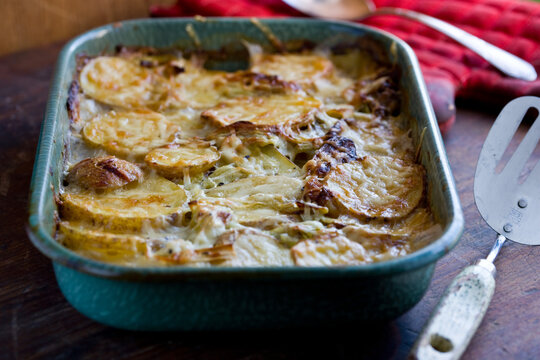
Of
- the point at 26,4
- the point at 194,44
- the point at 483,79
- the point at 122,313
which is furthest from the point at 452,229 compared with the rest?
the point at 26,4

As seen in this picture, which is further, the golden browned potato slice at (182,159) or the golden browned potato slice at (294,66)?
the golden browned potato slice at (294,66)

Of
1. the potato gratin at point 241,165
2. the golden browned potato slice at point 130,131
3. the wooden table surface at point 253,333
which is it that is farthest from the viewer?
the golden browned potato slice at point 130,131

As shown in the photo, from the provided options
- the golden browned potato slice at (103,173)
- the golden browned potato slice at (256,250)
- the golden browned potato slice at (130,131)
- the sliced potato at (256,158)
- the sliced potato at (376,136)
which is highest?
the golden browned potato slice at (256,250)

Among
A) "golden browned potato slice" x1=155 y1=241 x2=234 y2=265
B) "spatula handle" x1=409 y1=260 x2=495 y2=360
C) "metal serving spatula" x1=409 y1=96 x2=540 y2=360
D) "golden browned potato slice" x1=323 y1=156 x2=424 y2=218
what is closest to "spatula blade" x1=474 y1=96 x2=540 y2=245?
"metal serving spatula" x1=409 y1=96 x2=540 y2=360

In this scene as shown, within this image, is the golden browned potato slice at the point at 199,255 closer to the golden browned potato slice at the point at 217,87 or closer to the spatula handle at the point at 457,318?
the spatula handle at the point at 457,318

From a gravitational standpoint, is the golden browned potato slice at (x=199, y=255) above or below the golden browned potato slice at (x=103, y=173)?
above

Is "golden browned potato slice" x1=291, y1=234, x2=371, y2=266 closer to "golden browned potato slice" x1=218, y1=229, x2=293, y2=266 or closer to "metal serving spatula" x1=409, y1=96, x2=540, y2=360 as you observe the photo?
"golden browned potato slice" x1=218, y1=229, x2=293, y2=266

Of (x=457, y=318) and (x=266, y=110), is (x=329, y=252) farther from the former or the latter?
(x=266, y=110)

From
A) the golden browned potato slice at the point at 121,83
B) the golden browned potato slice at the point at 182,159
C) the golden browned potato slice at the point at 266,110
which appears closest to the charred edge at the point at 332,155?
the golden browned potato slice at the point at 266,110

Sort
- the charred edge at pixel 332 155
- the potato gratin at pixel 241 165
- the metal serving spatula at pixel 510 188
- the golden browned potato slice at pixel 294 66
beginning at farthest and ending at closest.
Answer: the golden browned potato slice at pixel 294 66
the charred edge at pixel 332 155
the metal serving spatula at pixel 510 188
the potato gratin at pixel 241 165
